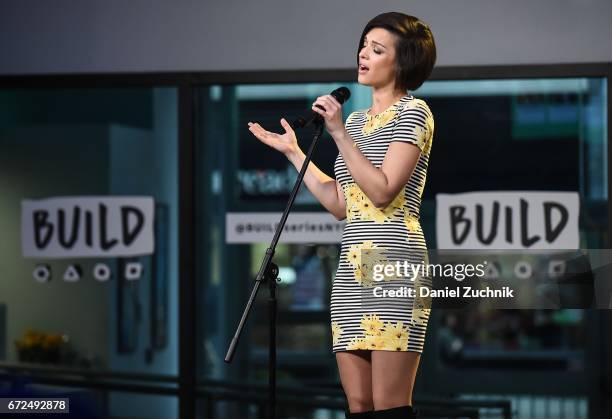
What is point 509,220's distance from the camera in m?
5.00

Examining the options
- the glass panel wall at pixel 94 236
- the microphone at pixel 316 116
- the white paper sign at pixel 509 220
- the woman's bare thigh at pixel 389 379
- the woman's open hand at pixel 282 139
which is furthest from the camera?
the glass panel wall at pixel 94 236

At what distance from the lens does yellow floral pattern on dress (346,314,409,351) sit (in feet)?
8.31

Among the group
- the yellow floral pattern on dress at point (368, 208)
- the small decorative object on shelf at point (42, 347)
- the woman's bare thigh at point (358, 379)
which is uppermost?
the yellow floral pattern on dress at point (368, 208)

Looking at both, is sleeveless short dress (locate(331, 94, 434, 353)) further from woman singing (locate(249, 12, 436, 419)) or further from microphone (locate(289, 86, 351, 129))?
microphone (locate(289, 86, 351, 129))

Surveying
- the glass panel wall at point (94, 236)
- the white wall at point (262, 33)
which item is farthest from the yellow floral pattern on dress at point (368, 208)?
the glass panel wall at point (94, 236)

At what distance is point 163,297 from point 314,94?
1.28m

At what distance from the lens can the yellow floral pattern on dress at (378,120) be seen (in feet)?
8.72

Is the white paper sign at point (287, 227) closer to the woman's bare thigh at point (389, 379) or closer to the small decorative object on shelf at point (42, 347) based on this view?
the small decorative object on shelf at point (42, 347)

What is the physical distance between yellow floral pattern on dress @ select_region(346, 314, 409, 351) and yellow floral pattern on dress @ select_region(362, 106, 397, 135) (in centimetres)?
49

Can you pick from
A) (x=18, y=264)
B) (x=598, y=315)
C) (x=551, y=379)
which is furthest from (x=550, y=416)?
(x=18, y=264)

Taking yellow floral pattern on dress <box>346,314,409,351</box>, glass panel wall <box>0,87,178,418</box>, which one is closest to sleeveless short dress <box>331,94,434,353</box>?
yellow floral pattern on dress <box>346,314,409,351</box>

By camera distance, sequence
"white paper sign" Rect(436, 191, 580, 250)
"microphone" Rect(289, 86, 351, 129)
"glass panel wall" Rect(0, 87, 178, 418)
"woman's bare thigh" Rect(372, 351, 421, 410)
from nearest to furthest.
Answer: "woman's bare thigh" Rect(372, 351, 421, 410), "microphone" Rect(289, 86, 351, 129), "white paper sign" Rect(436, 191, 580, 250), "glass panel wall" Rect(0, 87, 178, 418)

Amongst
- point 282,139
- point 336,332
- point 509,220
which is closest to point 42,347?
point 509,220

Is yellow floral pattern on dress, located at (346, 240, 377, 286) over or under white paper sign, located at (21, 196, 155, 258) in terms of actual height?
under
